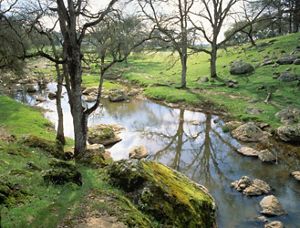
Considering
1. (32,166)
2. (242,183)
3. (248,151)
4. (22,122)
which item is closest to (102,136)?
(22,122)

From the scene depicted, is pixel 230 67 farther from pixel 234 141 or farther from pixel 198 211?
pixel 198 211

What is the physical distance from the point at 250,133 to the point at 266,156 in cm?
447

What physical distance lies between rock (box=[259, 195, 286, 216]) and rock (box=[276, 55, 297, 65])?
30625 millimetres

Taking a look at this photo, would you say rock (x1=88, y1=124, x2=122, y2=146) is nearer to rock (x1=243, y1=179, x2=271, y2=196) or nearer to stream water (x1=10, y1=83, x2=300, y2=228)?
stream water (x1=10, y1=83, x2=300, y2=228)

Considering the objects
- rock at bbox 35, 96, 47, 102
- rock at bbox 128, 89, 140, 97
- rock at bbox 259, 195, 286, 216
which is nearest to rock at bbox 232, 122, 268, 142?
rock at bbox 259, 195, 286, 216

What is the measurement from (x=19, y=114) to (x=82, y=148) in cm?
1828

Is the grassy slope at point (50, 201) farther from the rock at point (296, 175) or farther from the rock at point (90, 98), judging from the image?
the rock at point (90, 98)

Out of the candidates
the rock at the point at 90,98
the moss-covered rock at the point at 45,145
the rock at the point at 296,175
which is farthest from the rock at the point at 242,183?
the rock at the point at 90,98

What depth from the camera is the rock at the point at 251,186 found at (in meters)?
17.5

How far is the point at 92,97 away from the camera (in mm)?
47000

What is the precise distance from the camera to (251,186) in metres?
17.9

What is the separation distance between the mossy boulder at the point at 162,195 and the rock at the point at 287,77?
2781 centimetres

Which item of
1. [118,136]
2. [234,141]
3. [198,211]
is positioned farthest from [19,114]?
[198,211]

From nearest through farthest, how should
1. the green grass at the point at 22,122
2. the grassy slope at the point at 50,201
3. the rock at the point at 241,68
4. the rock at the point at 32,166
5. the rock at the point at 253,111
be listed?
1. the grassy slope at the point at 50,201
2. the rock at the point at 32,166
3. the green grass at the point at 22,122
4. the rock at the point at 253,111
5. the rock at the point at 241,68
